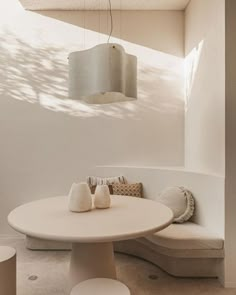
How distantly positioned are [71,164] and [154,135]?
47.2 inches

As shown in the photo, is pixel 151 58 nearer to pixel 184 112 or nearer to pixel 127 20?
pixel 127 20

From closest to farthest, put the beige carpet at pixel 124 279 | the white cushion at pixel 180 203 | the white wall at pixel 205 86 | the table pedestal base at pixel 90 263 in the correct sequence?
the table pedestal base at pixel 90 263
the beige carpet at pixel 124 279
the white wall at pixel 205 86
the white cushion at pixel 180 203

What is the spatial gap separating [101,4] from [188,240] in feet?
10.1

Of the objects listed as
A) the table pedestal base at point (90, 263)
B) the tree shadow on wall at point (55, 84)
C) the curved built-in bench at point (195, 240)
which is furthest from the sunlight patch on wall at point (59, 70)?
the table pedestal base at point (90, 263)

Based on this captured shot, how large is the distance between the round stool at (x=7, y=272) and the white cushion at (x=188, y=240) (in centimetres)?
121

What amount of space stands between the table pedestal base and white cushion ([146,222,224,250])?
0.63 meters

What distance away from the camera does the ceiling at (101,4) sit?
11.4 ft

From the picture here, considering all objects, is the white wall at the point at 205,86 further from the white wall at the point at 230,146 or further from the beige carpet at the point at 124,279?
the beige carpet at the point at 124,279

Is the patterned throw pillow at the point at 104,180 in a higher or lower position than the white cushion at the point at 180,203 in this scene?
higher

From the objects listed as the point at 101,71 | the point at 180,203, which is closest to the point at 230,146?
the point at 180,203

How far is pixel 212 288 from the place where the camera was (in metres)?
2.29

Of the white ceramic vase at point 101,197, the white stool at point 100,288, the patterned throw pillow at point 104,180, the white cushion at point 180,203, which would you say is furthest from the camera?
the patterned throw pillow at point 104,180

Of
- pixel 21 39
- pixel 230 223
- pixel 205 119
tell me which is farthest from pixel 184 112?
pixel 21 39

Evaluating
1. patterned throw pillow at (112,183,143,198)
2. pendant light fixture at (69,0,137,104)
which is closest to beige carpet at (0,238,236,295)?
patterned throw pillow at (112,183,143,198)
